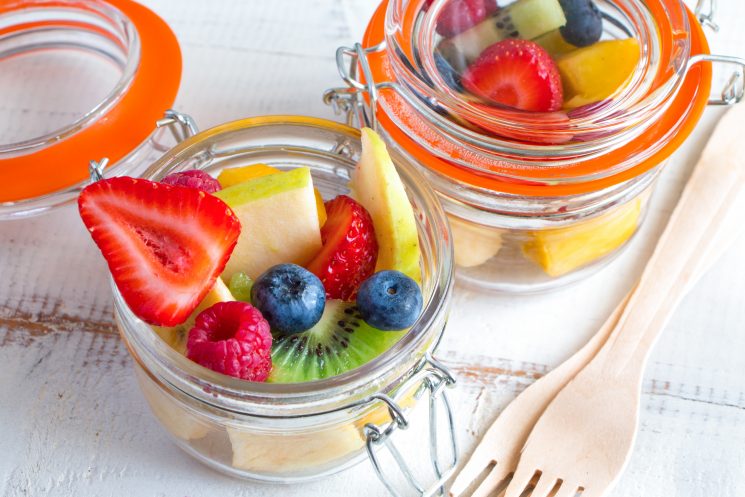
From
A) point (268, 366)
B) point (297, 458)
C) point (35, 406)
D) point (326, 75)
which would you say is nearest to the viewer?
point (268, 366)

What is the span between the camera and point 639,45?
39.8 inches

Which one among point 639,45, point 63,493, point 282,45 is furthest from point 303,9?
point 63,493

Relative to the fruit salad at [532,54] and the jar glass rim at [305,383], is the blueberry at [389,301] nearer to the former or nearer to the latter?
the jar glass rim at [305,383]

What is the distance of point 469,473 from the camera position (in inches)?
36.0

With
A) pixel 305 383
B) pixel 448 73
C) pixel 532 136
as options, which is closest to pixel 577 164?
pixel 532 136

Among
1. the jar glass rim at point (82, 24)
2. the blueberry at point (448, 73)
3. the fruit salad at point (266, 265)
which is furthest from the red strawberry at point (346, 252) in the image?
the jar glass rim at point (82, 24)

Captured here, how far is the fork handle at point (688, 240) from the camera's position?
1014 millimetres

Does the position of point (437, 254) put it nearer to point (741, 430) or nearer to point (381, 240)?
point (381, 240)

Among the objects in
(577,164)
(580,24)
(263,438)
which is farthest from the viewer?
(580,24)

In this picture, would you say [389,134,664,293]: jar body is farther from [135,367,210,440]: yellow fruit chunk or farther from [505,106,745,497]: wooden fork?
[135,367,210,440]: yellow fruit chunk

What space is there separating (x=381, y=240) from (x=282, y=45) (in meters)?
0.53

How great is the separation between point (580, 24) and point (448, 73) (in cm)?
17

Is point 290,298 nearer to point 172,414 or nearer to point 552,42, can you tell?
point 172,414

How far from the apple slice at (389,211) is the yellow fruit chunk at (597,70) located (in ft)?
0.86
